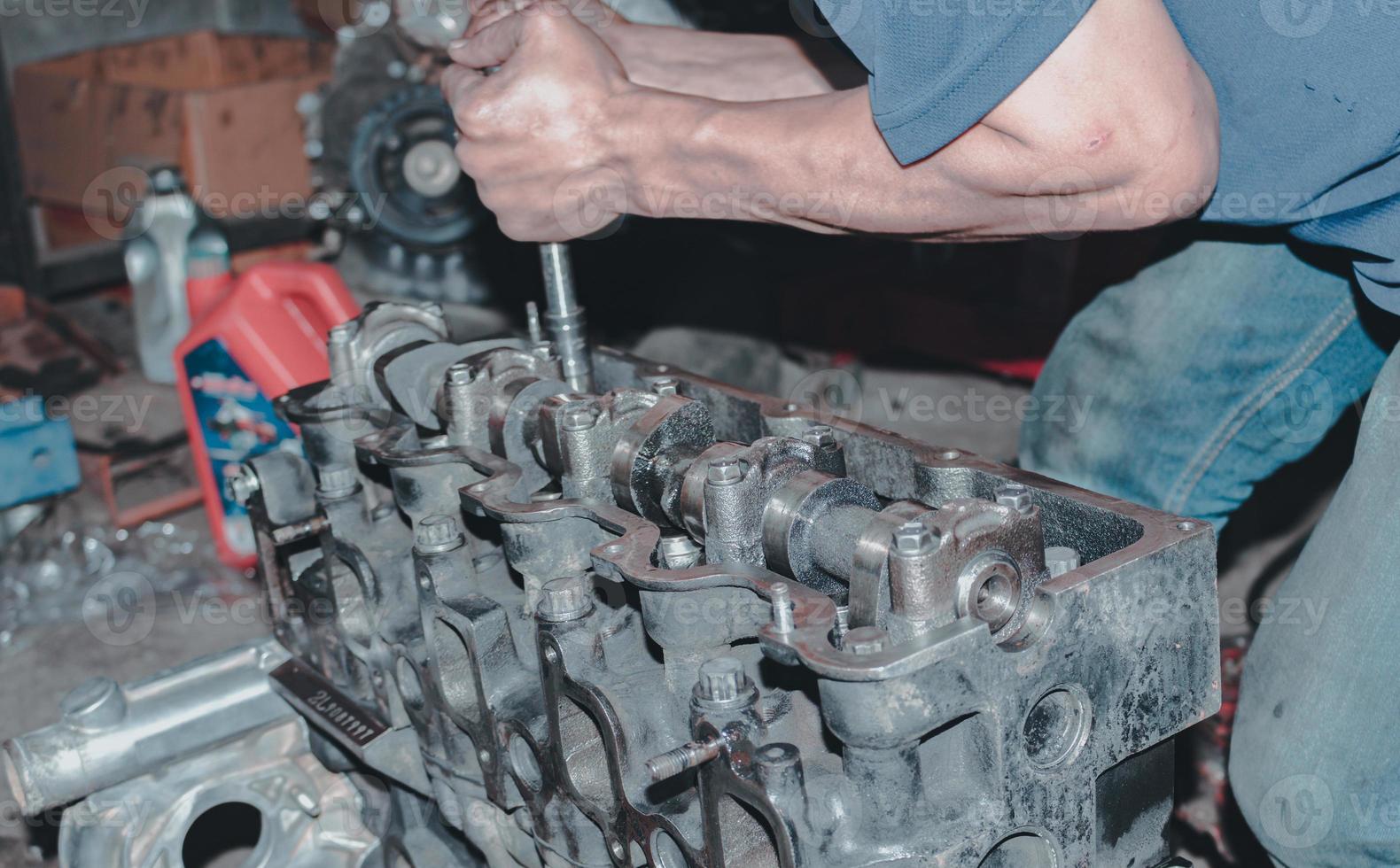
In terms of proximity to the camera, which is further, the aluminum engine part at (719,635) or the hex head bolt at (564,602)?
the hex head bolt at (564,602)

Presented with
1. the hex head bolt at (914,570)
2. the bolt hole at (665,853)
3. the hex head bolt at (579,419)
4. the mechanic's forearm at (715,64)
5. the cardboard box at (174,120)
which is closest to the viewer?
the hex head bolt at (914,570)

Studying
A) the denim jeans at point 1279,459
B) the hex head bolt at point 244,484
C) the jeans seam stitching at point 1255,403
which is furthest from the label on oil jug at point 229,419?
the jeans seam stitching at point 1255,403

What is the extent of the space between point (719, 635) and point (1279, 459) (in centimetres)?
91

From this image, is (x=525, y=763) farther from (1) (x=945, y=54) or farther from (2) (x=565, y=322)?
(1) (x=945, y=54)

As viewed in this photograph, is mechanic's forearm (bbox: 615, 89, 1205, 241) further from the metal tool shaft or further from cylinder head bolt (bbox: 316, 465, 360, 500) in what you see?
cylinder head bolt (bbox: 316, 465, 360, 500)

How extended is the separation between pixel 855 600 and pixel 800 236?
233 cm

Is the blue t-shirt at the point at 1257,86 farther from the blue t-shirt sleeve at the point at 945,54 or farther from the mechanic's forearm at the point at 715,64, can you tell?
the mechanic's forearm at the point at 715,64

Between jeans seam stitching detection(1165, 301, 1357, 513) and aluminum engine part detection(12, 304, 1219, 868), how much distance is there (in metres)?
0.53

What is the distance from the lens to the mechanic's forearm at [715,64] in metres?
1.67

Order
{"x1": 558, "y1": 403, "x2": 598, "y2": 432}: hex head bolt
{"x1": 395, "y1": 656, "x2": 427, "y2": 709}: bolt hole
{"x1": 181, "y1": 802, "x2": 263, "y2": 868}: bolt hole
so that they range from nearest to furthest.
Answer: {"x1": 558, "y1": 403, "x2": 598, "y2": 432}: hex head bolt, {"x1": 395, "y1": 656, "x2": 427, "y2": 709}: bolt hole, {"x1": 181, "y1": 802, "x2": 263, "y2": 868}: bolt hole

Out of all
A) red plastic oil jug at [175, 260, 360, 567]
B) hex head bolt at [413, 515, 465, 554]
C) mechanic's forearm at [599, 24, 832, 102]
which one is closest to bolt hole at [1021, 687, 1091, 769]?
hex head bolt at [413, 515, 465, 554]

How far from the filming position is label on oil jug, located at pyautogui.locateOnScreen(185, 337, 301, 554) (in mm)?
2256

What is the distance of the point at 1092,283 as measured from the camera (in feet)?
8.57

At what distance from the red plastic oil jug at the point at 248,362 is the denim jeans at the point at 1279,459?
1.19 metres
